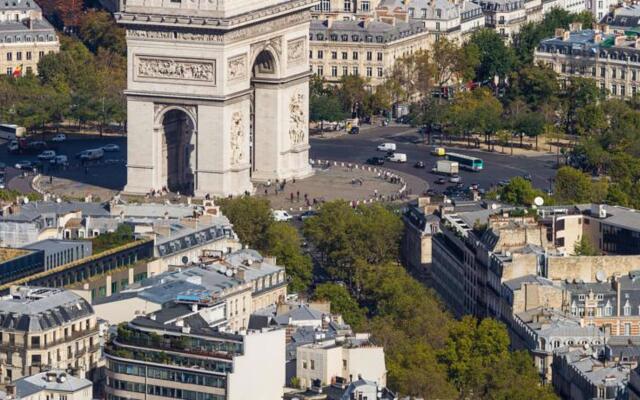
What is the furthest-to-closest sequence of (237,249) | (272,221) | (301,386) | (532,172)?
(532,172) → (272,221) → (237,249) → (301,386)

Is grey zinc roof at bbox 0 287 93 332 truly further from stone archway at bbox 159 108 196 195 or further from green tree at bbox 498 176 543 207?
stone archway at bbox 159 108 196 195

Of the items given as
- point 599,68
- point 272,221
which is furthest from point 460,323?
point 599,68

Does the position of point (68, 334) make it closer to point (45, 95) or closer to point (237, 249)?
point (237, 249)

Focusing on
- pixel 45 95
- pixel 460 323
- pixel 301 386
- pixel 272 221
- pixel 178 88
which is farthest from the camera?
pixel 45 95

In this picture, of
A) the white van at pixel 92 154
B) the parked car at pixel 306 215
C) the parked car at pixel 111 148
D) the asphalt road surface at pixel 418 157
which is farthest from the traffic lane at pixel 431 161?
the parked car at pixel 306 215

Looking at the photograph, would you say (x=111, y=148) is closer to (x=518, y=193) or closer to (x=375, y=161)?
(x=375, y=161)

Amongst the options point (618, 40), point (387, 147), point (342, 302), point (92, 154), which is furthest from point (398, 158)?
point (342, 302)
